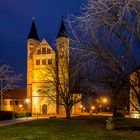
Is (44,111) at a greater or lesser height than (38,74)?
lesser

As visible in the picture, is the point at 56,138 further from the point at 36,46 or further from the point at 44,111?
the point at 36,46

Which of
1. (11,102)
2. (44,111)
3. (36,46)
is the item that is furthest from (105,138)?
(11,102)

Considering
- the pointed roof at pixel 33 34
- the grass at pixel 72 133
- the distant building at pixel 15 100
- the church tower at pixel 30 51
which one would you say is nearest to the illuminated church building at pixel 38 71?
the church tower at pixel 30 51

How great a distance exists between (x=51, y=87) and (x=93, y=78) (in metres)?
16.8

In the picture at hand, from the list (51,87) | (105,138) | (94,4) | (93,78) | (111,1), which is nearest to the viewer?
(111,1)

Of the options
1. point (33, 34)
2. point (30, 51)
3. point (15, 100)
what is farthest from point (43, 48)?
point (15, 100)

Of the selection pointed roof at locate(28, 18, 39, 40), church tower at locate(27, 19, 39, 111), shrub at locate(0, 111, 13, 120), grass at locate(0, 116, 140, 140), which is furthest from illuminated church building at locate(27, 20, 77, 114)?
grass at locate(0, 116, 140, 140)

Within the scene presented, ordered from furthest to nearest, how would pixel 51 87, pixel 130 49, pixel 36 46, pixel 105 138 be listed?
pixel 36 46
pixel 51 87
pixel 130 49
pixel 105 138

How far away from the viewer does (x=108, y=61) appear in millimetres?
21281

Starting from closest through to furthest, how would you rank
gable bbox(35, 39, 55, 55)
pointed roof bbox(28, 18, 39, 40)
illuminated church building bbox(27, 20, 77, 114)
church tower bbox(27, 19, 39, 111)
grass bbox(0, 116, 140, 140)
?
1. grass bbox(0, 116, 140, 140)
2. illuminated church building bbox(27, 20, 77, 114)
3. gable bbox(35, 39, 55, 55)
4. church tower bbox(27, 19, 39, 111)
5. pointed roof bbox(28, 18, 39, 40)

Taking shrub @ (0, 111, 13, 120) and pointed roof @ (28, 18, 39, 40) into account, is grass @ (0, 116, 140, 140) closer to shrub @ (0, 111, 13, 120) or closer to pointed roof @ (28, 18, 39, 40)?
shrub @ (0, 111, 13, 120)

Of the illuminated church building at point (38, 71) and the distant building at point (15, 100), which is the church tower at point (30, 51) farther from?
the distant building at point (15, 100)

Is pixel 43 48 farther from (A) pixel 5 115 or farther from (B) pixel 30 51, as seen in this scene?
(A) pixel 5 115

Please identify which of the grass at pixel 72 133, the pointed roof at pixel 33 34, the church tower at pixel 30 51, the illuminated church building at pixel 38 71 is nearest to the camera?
the grass at pixel 72 133
